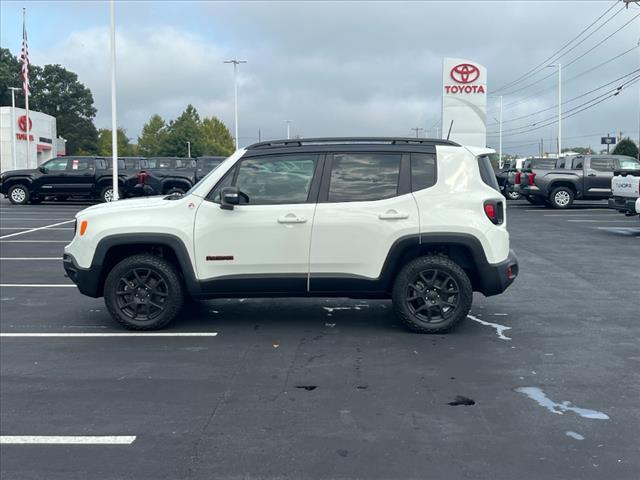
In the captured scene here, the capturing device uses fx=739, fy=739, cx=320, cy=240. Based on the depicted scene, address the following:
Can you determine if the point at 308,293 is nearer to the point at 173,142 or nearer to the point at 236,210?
the point at 236,210

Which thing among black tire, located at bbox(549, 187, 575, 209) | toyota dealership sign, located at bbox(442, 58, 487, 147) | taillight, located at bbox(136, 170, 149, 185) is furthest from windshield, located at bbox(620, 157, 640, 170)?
taillight, located at bbox(136, 170, 149, 185)

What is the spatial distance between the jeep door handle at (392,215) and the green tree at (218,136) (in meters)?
111

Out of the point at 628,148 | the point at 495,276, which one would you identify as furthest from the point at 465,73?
the point at 628,148

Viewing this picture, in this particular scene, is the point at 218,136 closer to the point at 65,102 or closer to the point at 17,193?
the point at 65,102

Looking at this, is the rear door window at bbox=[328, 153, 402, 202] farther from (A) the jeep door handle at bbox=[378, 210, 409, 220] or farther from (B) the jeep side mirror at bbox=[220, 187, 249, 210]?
(B) the jeep side mirror at bbox=[220, 187, 249, 210]

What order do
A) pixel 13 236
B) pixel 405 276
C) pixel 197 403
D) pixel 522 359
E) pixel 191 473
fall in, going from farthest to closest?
pixel 13 236 < pixel 405 276 < pixel 522 359 < pixel 197 403 < pixel 191 473

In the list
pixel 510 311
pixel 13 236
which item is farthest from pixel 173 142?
pixel 510 311

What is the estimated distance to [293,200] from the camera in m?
7.35

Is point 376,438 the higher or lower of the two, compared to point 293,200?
lower

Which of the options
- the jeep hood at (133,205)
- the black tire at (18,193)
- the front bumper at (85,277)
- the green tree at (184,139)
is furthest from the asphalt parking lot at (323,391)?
the green tree at (184,139)

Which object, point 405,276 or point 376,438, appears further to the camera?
point 405,276

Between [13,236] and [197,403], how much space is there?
13360 mm

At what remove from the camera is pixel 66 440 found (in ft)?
15.0

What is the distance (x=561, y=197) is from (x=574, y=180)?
74 centimetres
